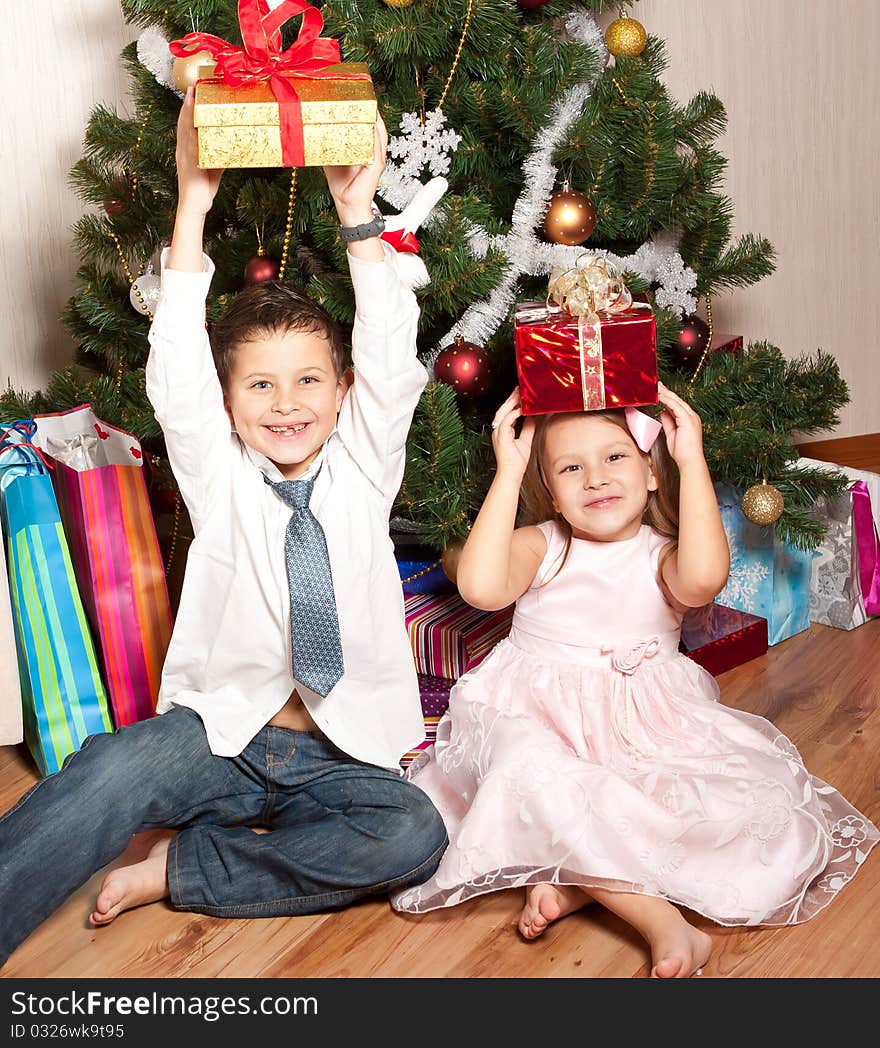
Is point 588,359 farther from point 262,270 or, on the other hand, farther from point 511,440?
point 262,270

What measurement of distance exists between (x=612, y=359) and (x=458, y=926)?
668 millimetres

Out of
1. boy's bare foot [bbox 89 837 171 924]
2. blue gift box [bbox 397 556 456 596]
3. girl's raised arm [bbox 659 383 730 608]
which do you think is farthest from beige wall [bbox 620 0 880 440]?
boy's bare foot [bbox 89 837 171 924]

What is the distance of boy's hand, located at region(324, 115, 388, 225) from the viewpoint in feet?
4.35

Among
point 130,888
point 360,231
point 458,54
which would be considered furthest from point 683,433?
point 130,888

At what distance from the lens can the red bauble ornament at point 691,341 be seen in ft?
6.01

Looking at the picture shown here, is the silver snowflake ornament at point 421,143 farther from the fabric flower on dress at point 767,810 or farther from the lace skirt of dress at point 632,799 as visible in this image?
A: the fabric flower on dress at point 767,810

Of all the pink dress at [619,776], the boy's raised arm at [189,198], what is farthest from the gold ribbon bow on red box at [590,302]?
the boy's raised arm at [189,198]

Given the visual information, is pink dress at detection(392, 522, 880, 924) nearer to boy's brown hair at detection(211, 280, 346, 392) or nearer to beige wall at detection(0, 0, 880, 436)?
boy's brown hair at detection(211, 280, 346, 392)

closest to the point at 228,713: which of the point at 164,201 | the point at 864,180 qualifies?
the point at 164,201

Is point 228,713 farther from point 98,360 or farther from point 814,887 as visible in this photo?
point 98,360

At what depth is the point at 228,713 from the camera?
4.71 ft

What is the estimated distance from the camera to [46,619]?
1.62 metres

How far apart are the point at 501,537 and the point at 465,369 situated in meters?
0.25
